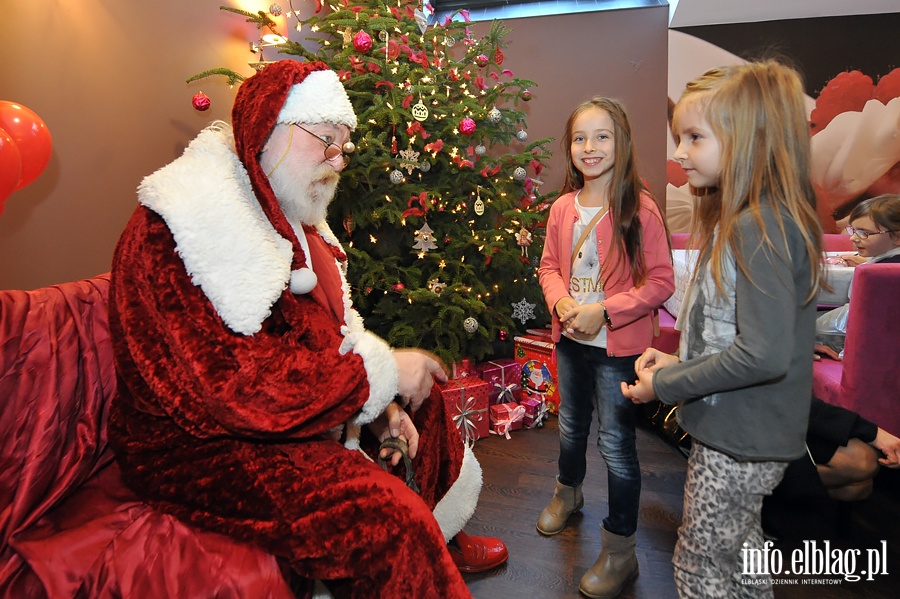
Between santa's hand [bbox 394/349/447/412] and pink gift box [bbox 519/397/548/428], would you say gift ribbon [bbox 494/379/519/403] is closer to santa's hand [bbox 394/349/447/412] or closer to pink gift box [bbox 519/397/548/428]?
pink gift box [bbox 519/397/548/428]

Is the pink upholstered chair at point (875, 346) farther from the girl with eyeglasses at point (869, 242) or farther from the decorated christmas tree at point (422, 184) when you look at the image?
the decorated christmas tree at point (422, 184)

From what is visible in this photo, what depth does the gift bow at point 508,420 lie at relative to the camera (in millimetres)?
2846

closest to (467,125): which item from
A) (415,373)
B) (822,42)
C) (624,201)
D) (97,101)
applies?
(624,201)

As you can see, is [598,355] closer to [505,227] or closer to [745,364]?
[745,364]

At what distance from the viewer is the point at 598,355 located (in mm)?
1682

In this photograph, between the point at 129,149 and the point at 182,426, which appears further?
→ the point at 129,149

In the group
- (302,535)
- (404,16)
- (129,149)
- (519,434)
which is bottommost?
(519,434)

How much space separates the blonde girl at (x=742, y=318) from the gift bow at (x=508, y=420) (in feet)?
5.28

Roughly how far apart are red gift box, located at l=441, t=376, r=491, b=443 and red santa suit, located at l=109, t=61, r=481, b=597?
62.2 inches

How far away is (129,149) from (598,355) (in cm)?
233

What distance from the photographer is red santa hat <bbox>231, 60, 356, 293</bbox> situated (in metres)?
1.19

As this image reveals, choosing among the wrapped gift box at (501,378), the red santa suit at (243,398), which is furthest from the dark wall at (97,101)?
the wrapped gift box at (501,378)

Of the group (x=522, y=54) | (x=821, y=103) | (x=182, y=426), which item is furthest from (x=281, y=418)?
(x=821, y=103)

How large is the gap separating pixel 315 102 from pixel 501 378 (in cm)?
208
